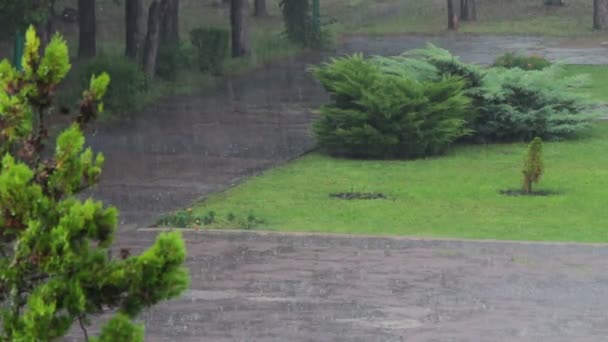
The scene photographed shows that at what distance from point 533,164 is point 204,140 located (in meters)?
7.00

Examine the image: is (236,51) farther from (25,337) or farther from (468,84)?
(25,337)

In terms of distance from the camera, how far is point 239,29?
38031mm

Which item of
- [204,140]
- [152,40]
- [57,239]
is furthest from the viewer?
[152,40]

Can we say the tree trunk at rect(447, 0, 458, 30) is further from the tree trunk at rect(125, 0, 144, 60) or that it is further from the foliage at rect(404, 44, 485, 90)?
the foliage at rect(404, 44, 485, 90)

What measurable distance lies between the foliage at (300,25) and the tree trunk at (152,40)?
12657 mm

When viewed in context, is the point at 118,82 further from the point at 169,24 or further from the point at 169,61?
the point at 169,24

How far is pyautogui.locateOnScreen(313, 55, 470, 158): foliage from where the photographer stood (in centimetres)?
2038

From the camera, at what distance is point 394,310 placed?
1112cm

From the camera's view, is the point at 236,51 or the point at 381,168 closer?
the point at 381,168

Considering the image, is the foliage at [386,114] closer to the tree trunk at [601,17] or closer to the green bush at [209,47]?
the green bush at [209,47]

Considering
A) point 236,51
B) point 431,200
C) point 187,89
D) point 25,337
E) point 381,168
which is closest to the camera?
point 25,337

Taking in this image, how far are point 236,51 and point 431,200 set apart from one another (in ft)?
71.1

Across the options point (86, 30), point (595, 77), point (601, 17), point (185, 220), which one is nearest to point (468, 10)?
point (601, 17)

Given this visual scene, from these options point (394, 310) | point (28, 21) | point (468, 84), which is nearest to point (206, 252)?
point (394, 310)
